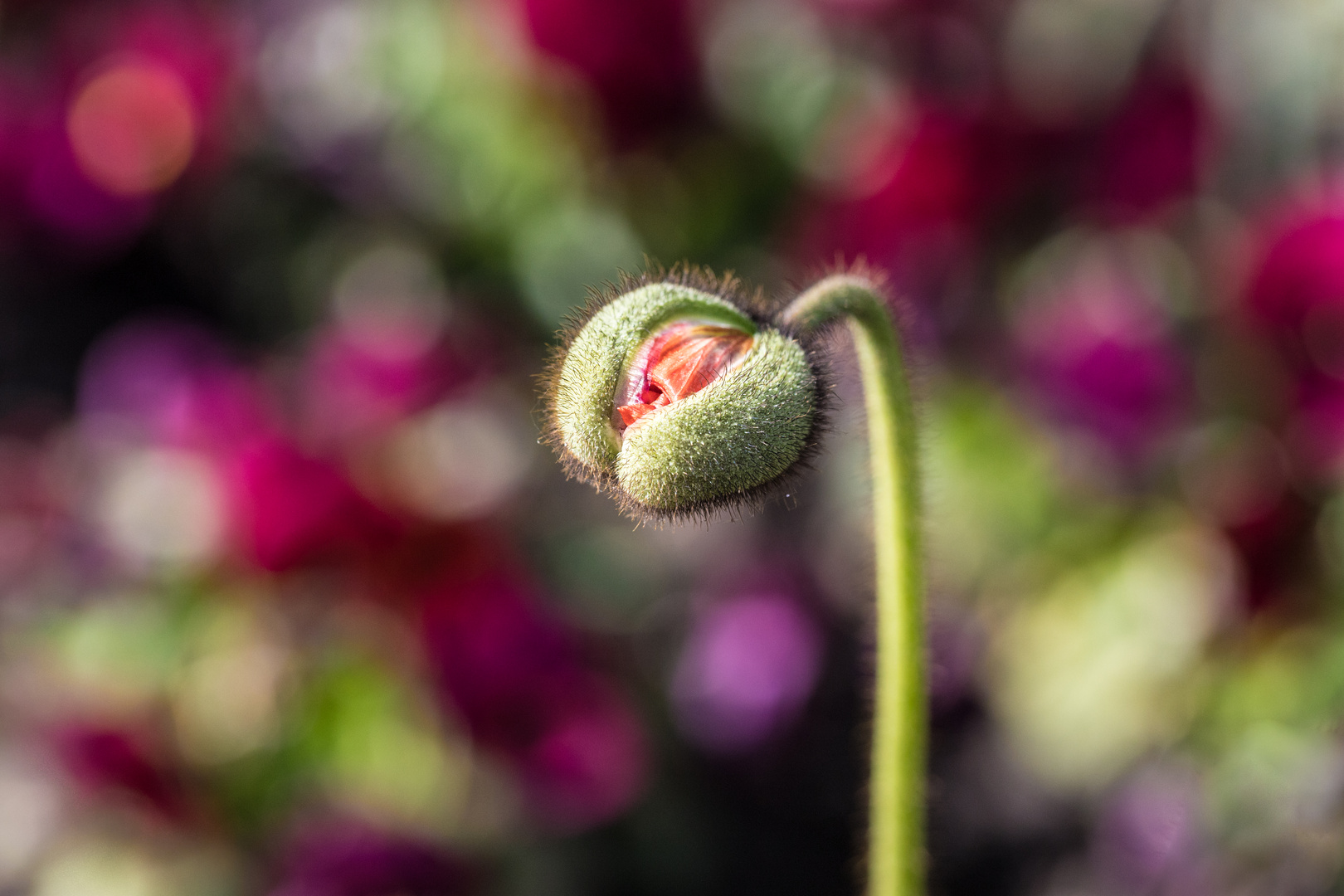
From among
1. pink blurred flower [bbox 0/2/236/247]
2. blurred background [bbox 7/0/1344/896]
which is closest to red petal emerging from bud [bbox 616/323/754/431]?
blurred background [bbox 7/0/1344/896]

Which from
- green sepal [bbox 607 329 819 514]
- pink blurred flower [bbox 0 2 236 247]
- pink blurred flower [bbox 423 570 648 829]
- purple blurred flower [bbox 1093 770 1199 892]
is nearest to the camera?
green sepal [bbox 607 329 819 514]

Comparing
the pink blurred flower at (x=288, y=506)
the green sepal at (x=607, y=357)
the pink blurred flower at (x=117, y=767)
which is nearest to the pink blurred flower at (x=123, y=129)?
the pink blurred flower at (x=288, y=506)

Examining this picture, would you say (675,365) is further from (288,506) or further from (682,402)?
(288,506)

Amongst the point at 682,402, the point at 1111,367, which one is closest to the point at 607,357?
the point at 682,402

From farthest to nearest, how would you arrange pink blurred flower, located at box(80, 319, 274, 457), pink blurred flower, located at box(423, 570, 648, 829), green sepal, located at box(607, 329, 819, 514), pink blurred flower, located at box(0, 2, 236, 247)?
1. pink blurred flower, located at box(0, 2, 236, 247)
2. pink blurred flower, located at box(80, 319, 274, 457)
3. pink blurred flower, located at box(423, 570, 648, 829)
4. green sepal, located at box(607, 329, 819, 514)

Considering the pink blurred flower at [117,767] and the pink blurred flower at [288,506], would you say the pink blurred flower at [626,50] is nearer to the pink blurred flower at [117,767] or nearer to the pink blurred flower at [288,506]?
the pink blurred flower at [288,506]

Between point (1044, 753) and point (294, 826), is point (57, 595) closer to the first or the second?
point (294, 826)

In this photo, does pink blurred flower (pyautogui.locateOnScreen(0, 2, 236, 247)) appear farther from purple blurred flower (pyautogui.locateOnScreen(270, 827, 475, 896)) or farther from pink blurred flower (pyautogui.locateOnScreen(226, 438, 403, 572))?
purple blurred flower (pyautogui.locateOnScreen(270, 827, 475, 896))
